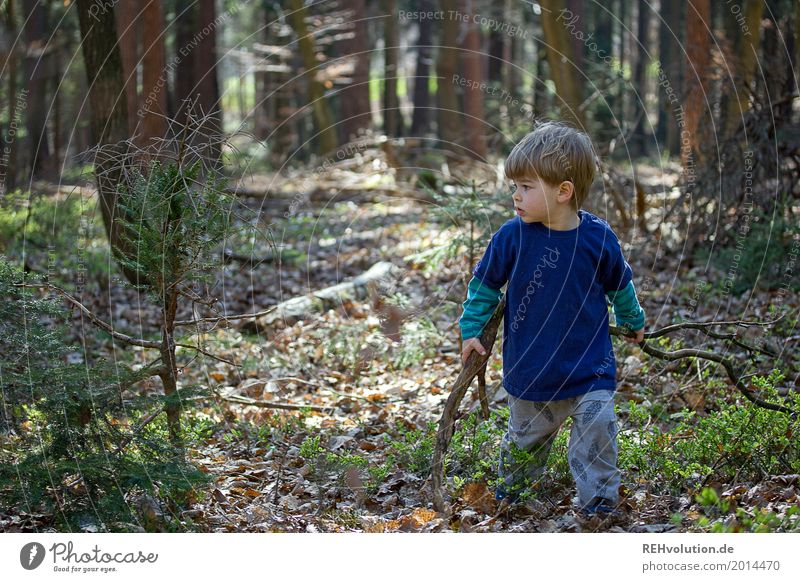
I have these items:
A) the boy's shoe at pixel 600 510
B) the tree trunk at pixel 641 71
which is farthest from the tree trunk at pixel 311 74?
the boy's shoe at pixel 600 510

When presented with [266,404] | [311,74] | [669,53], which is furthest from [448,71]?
[266,404]

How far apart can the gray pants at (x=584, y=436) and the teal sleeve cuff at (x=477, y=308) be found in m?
→ 0.37

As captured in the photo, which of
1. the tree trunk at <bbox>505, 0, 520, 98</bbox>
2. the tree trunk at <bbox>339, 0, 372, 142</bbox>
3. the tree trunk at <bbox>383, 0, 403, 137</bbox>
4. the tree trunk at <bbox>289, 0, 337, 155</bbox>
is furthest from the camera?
the tree trunk at <bbox>383, 0, 403, 137</bbox>

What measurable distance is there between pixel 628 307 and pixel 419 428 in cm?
177

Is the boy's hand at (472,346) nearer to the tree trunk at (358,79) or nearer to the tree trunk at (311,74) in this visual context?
the tree trunk at (311,74)

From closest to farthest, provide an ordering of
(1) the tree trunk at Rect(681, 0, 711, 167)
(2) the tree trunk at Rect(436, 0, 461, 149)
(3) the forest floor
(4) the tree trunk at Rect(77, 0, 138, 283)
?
(3) the forest floor → (4) the tree trunk at Rect(77, 0, 138, 283) → (1) the tree trunk at Rect(681, 0, 711, 167) → (2) the tree trunk at Rect(436, 0, 461, 149)

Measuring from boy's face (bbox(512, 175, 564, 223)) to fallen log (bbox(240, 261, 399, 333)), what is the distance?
375cm

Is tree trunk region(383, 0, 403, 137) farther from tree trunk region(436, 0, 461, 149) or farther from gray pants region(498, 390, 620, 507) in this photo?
gray pants region(498, 390, 620, 507)

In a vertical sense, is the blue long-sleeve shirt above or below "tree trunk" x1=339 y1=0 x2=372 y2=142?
below

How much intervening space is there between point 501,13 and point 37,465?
21.3 meters

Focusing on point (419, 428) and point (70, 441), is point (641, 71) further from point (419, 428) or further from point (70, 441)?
point (70, 441)

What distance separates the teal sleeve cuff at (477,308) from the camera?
3740 millimetres

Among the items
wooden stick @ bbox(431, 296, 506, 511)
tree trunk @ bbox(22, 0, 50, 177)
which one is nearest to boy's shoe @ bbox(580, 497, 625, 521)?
wooden stick @ bbox(431, 296, 506, 511)

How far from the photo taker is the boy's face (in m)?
3.58
